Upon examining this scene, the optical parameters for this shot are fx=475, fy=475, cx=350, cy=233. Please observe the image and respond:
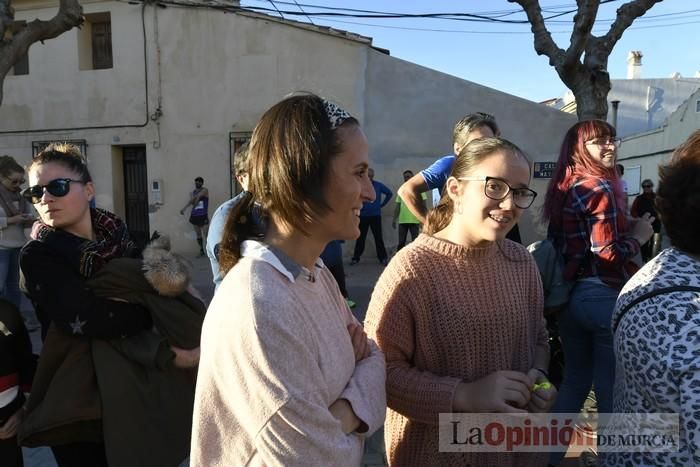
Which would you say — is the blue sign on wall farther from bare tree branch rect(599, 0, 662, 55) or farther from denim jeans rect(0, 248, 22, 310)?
denim jeans rect(0, 248, 22, 310)

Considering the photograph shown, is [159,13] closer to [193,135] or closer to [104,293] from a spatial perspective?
[193,135]

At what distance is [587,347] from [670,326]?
1.52 metres

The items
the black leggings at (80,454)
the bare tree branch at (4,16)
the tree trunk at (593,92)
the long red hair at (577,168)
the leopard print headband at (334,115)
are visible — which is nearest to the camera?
the leopard print headband at (334,115)

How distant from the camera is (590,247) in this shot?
2529mm

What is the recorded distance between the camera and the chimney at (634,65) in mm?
28064

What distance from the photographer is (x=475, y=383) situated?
4.87 ft

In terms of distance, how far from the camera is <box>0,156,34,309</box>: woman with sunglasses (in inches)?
173

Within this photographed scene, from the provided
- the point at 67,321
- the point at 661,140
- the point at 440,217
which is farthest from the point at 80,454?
the point at 661,140

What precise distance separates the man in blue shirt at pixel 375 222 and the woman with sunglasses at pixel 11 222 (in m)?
5.25

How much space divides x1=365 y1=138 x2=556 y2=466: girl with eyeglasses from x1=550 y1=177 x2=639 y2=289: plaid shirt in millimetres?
1067

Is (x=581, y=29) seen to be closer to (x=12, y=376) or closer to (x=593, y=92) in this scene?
(x=593, y=92)

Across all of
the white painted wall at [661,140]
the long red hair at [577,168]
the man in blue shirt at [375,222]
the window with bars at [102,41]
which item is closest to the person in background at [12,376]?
the long red hair at [577,168]

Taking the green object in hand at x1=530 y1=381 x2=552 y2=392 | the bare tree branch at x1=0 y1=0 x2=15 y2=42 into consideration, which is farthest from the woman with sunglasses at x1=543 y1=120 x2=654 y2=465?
the bare tree branch at x1=0 y1=0 x2=15 y2=42

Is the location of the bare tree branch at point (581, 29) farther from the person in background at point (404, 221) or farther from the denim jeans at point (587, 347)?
the denim jeans at point (587, 347)
